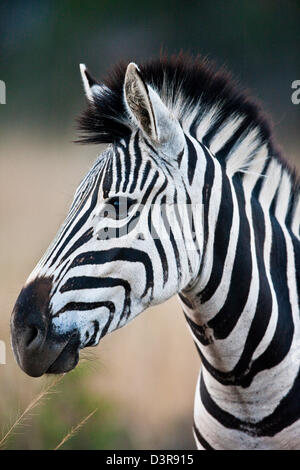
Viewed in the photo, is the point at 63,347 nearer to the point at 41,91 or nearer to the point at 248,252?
the point at 248,252

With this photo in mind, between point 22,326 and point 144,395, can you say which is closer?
point 22,326

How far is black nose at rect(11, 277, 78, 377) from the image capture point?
1848mm

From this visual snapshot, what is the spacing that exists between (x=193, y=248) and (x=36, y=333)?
1.90 ft

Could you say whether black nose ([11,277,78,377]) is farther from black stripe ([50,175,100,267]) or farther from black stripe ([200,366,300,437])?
black stripe ([200,366,300,437])

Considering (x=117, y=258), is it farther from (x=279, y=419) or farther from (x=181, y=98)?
(x=279, y=419)

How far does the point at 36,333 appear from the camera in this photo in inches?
73.0

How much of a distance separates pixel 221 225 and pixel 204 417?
0.75 m

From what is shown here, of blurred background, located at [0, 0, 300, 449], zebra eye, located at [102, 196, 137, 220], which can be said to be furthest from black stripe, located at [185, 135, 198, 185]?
blurred background, located at [0, 0, 300, 449]

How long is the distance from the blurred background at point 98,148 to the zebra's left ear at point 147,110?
264 cm

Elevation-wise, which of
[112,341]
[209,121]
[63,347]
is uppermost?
[209,121]

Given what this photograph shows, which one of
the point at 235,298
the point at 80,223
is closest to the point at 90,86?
the point at 80,223

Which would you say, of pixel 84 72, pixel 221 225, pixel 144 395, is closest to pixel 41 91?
pixel 144 395
